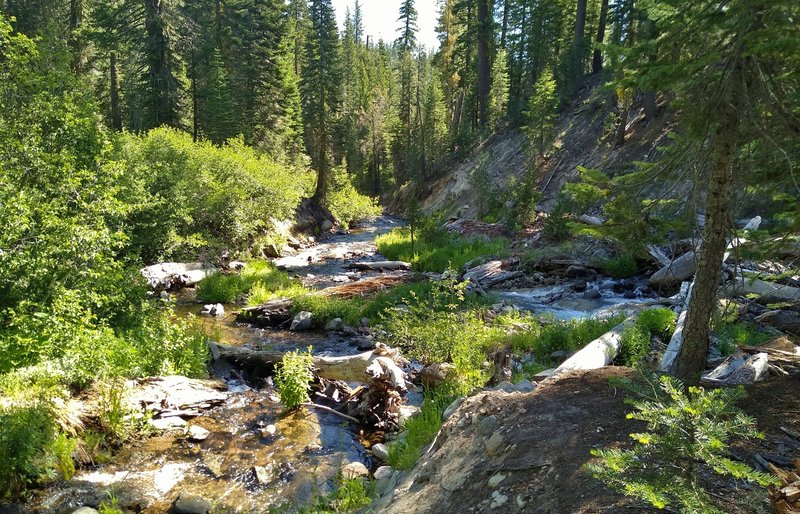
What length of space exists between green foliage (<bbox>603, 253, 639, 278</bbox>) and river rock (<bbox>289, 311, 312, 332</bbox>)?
30.8ft

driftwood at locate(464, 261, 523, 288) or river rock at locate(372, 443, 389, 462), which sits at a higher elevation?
driftwood at locate(464, 261, 523, 288)

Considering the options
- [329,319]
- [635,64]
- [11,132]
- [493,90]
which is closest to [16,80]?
[11,132]

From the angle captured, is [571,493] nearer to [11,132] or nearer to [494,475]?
[494,475]

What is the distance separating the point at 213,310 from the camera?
13.3 meters

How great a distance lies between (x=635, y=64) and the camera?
177 inches

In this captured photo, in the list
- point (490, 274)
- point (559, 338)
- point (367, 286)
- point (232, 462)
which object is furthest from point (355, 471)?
point (490, 274)

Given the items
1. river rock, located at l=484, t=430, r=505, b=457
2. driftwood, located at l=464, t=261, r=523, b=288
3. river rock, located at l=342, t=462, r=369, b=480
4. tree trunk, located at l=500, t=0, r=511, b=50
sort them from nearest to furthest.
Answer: river rock, located at l=484, t=430, r=505, b=457 < river rock, located at l=342, t=462, r=369, b=480 < driftwood, located at l=464, t=261, r=523, b=288 < tree trunk, located at l=500, t=0, r=511, b=50

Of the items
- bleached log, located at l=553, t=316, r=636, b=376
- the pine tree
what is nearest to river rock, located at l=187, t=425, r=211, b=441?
bleached log, located at l=553, t=316, r=636, b=376

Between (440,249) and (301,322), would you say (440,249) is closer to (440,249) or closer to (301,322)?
(440,249)

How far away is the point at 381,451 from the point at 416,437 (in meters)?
0.72

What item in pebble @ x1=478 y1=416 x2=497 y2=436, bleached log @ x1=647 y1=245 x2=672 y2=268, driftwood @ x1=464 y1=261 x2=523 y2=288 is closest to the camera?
pebble @ x1=478 y1=416 x2=497 y2=436

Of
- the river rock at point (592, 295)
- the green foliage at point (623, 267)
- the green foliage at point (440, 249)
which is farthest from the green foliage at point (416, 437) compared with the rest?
the green foliage at point (440, 249)

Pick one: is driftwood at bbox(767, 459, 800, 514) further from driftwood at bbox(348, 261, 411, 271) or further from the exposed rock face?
driftwood at bbox(348, 261, 411, 271)

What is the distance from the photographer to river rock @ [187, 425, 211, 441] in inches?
267
